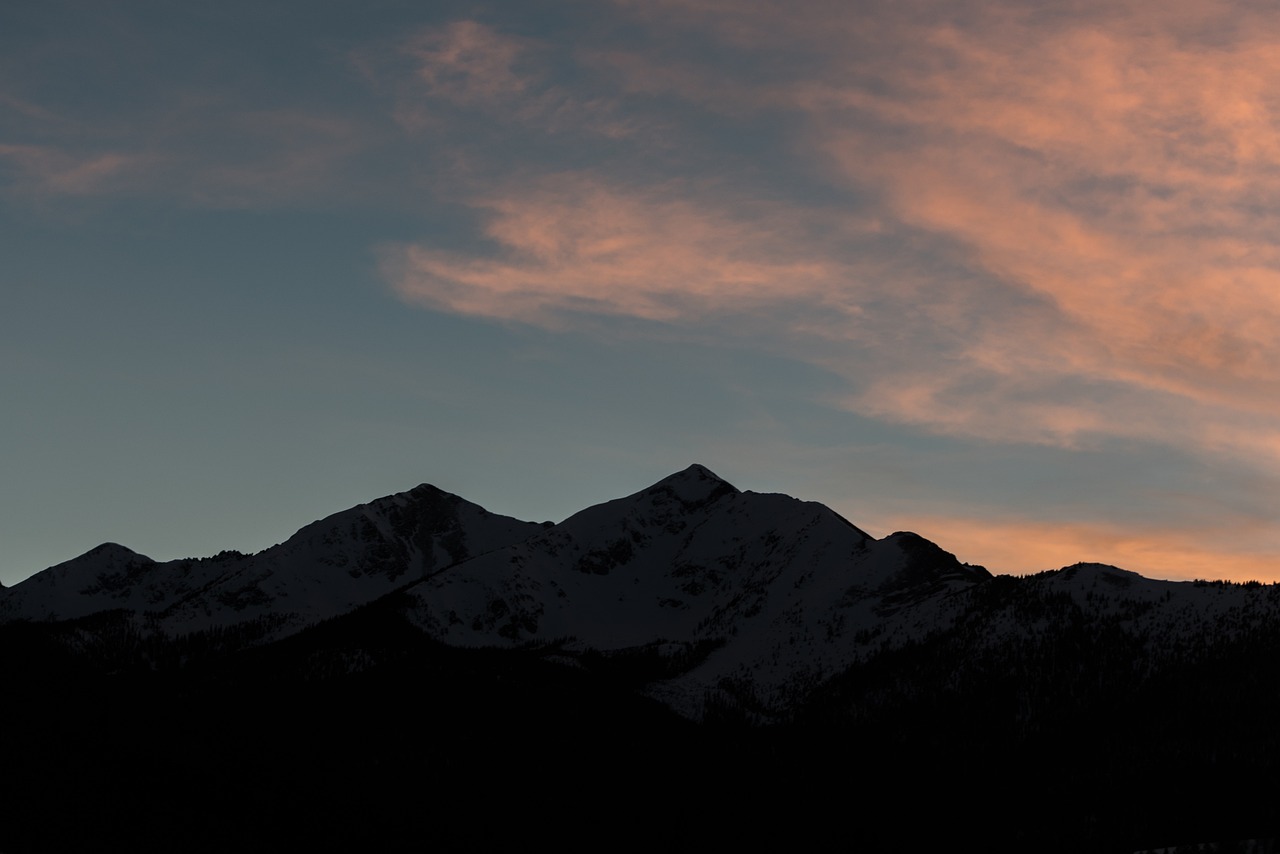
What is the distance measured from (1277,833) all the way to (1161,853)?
68.2ft

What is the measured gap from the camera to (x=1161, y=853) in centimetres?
19450

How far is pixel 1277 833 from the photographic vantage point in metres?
199
